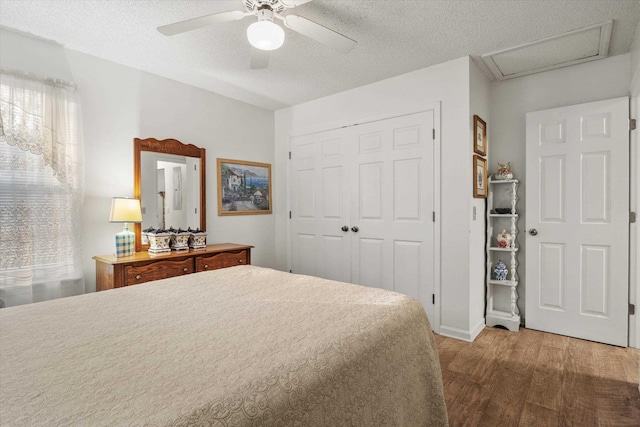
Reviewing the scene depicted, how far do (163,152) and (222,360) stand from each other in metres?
2.78

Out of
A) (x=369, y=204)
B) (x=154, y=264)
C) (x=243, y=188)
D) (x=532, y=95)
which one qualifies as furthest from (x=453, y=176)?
(x=154, y=264)

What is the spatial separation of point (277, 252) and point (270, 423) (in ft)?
11.9

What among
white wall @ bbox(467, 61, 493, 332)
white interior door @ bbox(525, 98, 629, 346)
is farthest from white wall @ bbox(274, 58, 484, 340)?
white interior door @ bbox(525, 98, 629, 346)

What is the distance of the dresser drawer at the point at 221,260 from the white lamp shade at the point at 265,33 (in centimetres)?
196

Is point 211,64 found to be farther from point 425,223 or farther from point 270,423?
point 270,423

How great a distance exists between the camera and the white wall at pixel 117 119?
2.56 metres

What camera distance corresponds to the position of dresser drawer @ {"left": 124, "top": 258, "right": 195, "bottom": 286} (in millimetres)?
2521

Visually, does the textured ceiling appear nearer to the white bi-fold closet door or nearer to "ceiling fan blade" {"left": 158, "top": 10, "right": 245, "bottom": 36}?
"ceiling fan blade" {"left": 158, "top": 10, "right": 245, "bottom": 36}

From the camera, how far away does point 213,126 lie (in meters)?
3.66

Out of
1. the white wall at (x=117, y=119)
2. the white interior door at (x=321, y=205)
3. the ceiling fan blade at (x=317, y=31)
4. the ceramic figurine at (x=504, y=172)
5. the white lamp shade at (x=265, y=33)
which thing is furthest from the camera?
the white interior door at (x=321, y=205)

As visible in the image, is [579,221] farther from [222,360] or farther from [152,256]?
[152,256]

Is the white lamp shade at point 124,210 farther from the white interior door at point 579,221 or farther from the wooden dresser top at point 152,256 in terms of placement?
the white interior door at point 579,221

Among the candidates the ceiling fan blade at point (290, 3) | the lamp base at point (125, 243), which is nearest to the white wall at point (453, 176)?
the ceiling fan blade at point (290, 3)

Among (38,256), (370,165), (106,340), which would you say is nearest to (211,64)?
(370,165)
